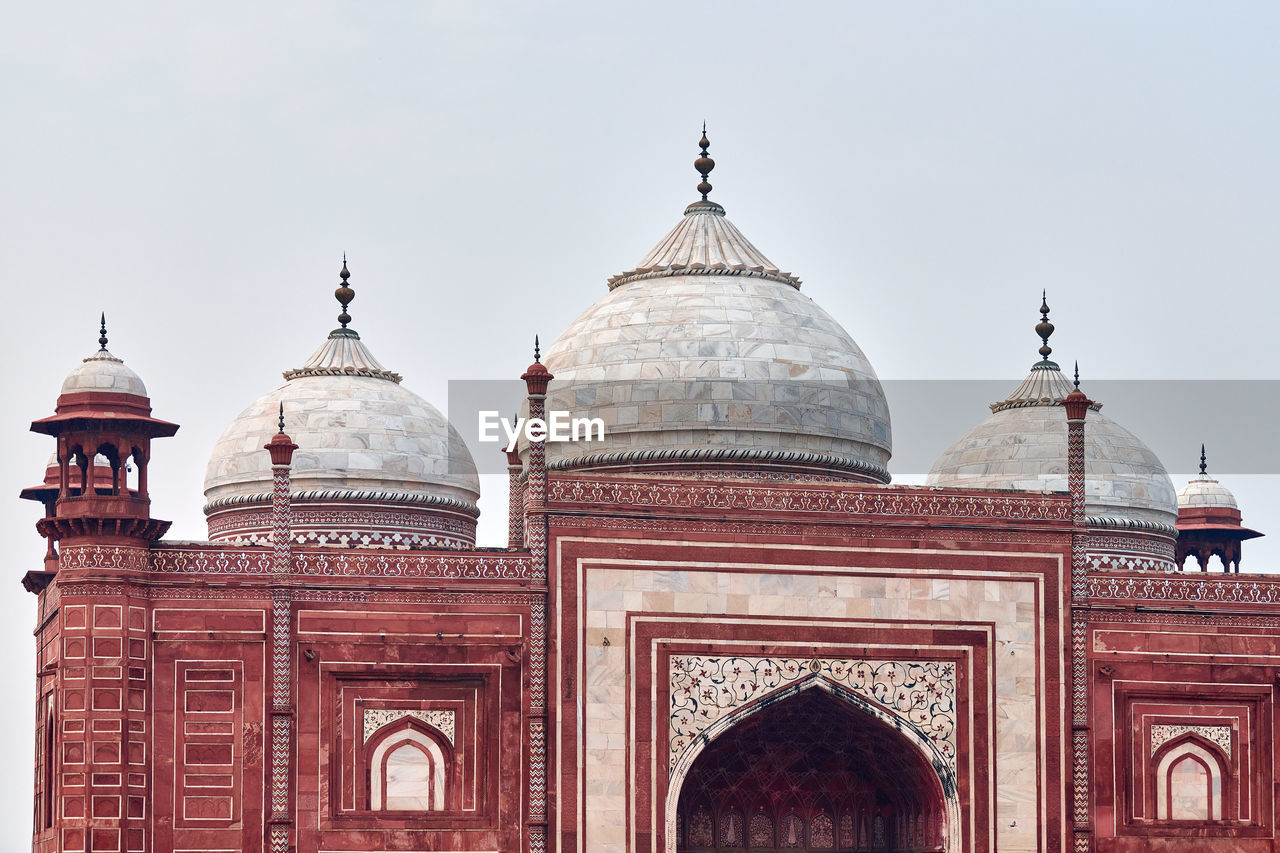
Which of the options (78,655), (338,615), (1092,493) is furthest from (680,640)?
(1092,493)

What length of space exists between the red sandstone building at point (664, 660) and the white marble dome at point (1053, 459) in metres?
4.12

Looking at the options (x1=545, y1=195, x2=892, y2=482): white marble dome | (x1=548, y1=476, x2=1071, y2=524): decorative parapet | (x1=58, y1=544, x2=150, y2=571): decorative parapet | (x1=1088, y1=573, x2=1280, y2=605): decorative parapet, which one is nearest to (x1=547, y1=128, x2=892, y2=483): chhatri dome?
(x1=545, y1=195, x2=892, y2=482): white marble dome

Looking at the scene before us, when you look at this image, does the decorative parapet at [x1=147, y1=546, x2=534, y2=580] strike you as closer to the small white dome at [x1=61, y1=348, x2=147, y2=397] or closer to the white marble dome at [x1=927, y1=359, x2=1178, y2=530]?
the small white dome at [x1=61, y1=348, x2=147, y2=397]

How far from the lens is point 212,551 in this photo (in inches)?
919

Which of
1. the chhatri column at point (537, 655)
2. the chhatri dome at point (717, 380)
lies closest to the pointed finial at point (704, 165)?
the chhatri dome at point (717, 380)

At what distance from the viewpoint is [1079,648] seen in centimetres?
2481

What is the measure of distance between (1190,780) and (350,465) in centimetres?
990

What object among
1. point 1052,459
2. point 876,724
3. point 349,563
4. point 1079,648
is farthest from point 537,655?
point 1052,459

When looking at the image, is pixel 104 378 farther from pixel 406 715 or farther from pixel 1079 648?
pixel 1079 648

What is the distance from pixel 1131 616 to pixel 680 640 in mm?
4449

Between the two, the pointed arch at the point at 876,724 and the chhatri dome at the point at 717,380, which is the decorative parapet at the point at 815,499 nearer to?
the pointed arch at the point at 876,724

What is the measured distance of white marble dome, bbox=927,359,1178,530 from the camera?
30594mm

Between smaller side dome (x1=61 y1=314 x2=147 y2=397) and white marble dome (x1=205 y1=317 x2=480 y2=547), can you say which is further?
white marble dome (x1=205 y1=317 x2=480 y2=547)

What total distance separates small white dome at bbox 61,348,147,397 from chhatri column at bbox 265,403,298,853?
1.56 meters
